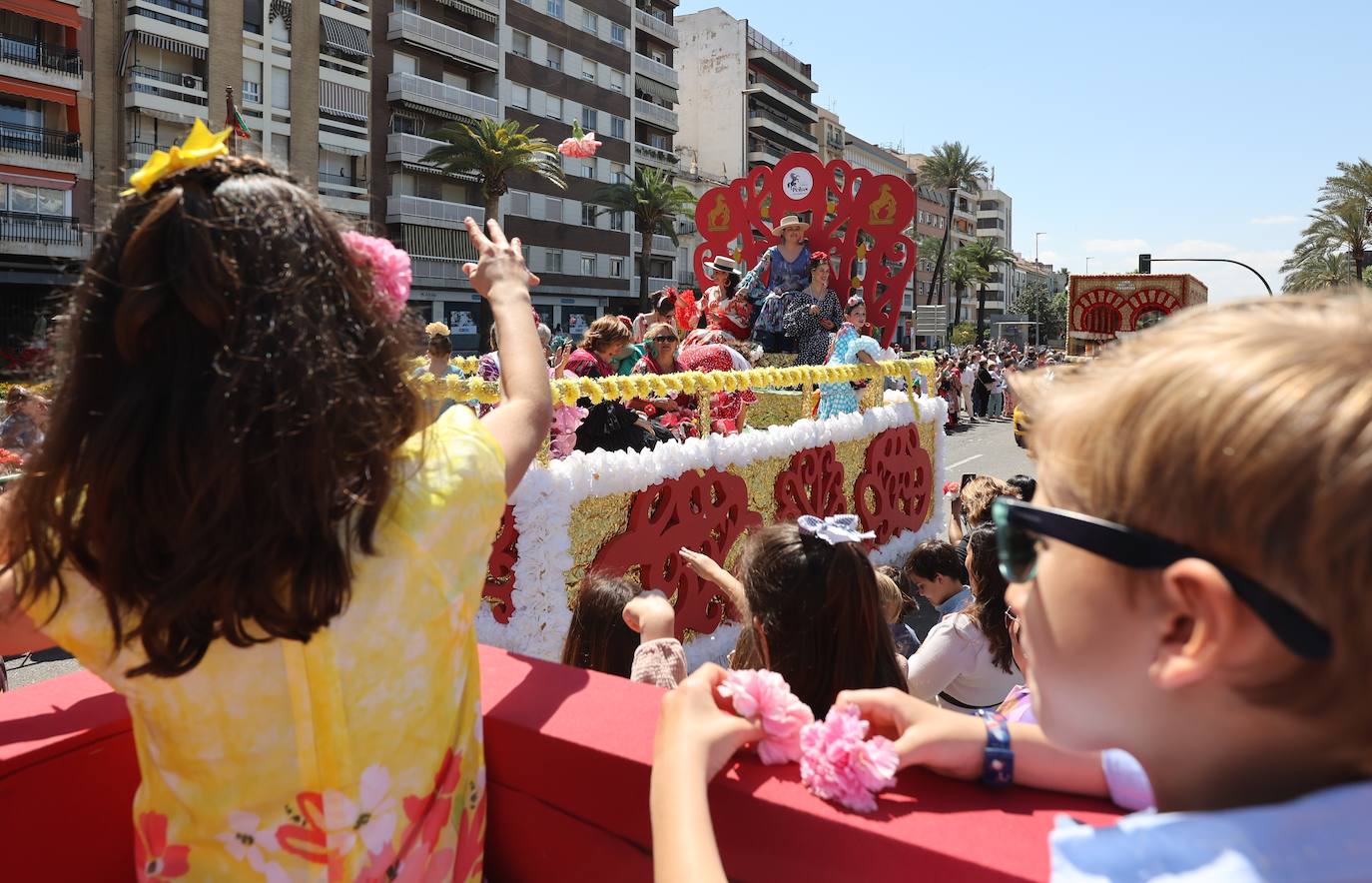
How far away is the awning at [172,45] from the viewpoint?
2795 cm

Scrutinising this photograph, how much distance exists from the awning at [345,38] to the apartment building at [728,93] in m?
29.8

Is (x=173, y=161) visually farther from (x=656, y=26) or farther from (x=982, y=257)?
(x=982, y=257)

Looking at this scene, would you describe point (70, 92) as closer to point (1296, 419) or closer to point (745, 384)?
point (745, 384)

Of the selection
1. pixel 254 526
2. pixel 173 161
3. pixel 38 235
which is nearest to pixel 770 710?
pixel 254 526

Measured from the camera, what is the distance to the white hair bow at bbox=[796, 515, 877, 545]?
6.99 feet

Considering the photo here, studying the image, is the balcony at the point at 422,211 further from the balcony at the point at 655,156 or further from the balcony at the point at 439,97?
the balcony at the point at 655,156

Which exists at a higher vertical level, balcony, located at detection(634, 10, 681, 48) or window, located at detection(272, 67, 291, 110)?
balcony, located at detection(634, 10, 681, 48)

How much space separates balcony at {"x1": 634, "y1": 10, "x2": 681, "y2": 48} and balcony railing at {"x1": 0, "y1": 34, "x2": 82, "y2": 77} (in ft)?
91.5

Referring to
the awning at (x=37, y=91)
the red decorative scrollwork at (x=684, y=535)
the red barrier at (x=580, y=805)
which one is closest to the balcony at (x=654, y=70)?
the awning at (x=37, y=91)

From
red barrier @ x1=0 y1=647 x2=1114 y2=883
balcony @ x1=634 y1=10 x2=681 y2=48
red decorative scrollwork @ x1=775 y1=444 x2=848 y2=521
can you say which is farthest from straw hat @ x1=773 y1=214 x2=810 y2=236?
balcony @ x1=634 y1=10 x2=681 y2=48

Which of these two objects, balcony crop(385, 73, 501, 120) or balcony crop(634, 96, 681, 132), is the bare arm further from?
balcony crop(634, 96, 681, 132)

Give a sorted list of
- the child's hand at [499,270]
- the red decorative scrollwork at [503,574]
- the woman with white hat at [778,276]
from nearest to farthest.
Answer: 1. the child's hand at [499,270]
2. the red decorative scrollwork at [503,574]
3. the woman with white hat at [778,276]

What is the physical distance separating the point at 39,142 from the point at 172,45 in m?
5.00

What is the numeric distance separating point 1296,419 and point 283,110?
3622 centimetres
